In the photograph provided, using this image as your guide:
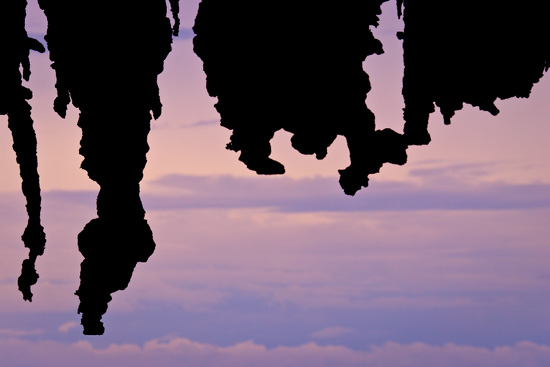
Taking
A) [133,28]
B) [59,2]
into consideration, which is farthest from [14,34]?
[133,28]

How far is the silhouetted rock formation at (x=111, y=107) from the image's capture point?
15.3 ft

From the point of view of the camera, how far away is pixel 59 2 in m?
4.75

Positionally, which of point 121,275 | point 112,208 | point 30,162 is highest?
point 30,162

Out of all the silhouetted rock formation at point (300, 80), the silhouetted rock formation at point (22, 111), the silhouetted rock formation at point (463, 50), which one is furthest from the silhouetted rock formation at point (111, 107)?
the silhouetted rock formation at point (463, 50)

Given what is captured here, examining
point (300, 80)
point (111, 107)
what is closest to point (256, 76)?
point (300, 80)

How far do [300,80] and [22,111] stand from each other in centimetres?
184

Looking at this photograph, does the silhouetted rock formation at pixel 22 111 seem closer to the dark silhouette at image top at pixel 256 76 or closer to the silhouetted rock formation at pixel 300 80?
the dark silhouette at image top at pixel 256 76

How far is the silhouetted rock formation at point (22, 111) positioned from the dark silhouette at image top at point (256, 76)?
10 mm

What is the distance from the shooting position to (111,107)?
15.4 feet

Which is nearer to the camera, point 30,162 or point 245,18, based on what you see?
point 245,18

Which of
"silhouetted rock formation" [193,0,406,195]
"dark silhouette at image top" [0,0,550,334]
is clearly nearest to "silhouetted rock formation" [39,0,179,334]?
"dark silhouette at image top" [0,0,550,334]

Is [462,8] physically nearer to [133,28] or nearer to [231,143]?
[231,143]

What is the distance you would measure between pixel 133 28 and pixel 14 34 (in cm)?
80

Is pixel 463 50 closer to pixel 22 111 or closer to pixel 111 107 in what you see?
pixel 111 107
